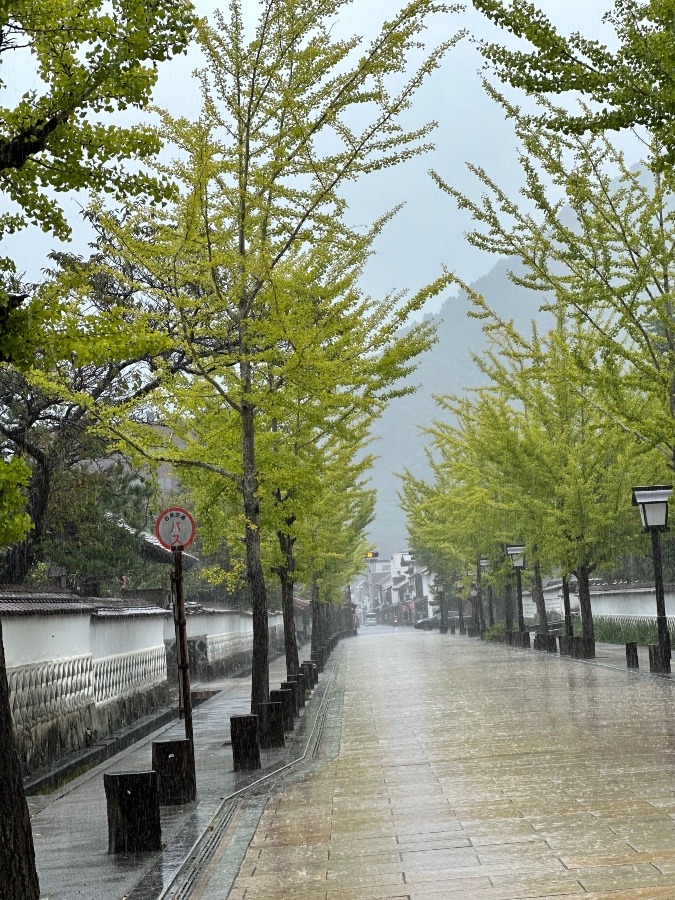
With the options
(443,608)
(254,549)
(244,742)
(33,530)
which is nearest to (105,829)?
(244,742)

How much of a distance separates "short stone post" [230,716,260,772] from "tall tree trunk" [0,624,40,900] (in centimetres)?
704

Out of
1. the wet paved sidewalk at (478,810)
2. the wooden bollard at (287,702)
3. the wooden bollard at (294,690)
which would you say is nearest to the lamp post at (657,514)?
the wet paved sidewalk at (478,810)

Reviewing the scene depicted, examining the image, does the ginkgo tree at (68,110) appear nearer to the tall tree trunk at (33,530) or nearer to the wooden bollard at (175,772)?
the wooden bollard at (175,772)

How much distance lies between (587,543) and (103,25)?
86.7 feet

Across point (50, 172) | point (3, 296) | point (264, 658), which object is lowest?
point (264, 658)

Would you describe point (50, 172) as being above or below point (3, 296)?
above

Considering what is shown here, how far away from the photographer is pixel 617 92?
9078mm

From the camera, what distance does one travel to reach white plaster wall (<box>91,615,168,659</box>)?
19.4 metres

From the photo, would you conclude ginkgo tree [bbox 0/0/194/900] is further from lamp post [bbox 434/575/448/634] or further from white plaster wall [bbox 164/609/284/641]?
lamp post [bbox 434/575/448/634]

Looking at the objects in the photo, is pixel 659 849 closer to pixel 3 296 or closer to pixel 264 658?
pixel 3 296

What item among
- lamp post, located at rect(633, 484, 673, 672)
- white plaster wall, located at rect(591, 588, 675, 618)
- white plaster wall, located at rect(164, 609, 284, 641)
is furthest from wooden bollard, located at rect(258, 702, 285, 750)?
white plaster wall, located at rect(591, 588, 675, 618)

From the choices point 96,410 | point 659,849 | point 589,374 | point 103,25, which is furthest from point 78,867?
point 589,374

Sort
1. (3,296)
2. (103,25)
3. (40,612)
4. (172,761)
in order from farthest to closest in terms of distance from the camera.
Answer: (40,612), (172,761), (103,25), (3,296)

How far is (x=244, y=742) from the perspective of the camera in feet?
45.5
